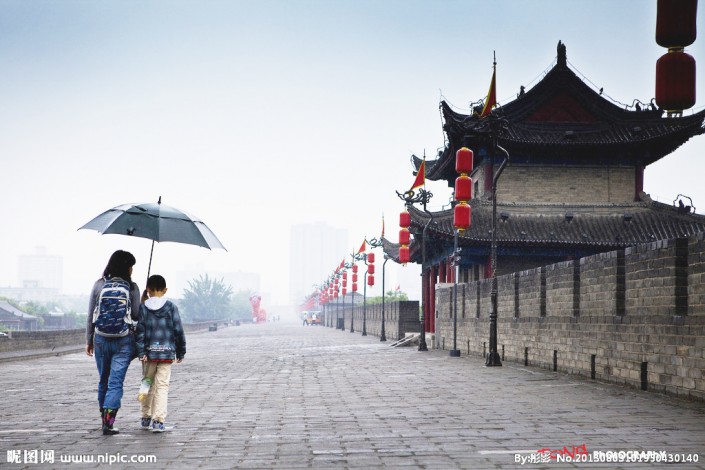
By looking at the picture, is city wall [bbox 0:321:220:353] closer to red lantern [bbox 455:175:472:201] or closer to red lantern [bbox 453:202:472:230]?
red lantern [bbox 453:202:472:230]

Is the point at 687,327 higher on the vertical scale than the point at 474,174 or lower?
lower

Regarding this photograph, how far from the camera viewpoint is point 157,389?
7664 millimetres

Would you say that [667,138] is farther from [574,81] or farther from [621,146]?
[574,81]

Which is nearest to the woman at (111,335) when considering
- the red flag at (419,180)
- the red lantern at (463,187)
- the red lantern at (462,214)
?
the red lantern at (463,187)

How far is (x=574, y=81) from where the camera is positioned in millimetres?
32250

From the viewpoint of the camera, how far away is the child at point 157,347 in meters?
7.64

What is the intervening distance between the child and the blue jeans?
5.4 inches

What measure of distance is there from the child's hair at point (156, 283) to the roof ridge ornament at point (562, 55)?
2710 cm

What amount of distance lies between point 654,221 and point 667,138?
10.7ft

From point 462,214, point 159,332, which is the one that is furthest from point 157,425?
point 462,214

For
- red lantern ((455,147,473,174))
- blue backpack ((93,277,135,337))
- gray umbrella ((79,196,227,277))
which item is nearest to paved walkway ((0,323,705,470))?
blue backpack ((93,277,135,337))

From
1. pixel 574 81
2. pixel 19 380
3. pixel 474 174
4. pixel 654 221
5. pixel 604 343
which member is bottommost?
pixel 19 380

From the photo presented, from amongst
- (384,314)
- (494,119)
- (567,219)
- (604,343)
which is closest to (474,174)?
(567,219)

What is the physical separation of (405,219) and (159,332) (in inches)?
955
